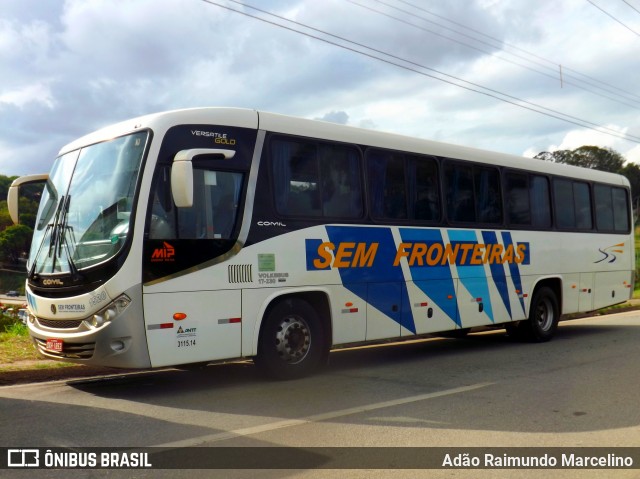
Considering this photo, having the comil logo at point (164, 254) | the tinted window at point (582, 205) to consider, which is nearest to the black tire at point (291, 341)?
the comil logo at point (164, 254)

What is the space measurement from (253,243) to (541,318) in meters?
7.31

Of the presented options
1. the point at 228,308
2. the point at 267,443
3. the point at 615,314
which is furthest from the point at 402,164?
the point at 615,314

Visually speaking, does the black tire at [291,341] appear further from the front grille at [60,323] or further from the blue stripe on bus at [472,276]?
the blue stripe on bus at [472,276]

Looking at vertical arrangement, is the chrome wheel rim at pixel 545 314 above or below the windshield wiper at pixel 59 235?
below

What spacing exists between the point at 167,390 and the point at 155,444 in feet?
8.54

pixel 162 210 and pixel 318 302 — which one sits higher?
pixel 162 210

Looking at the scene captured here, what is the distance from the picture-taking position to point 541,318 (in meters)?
13.7

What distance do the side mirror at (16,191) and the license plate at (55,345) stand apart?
237 centimetres

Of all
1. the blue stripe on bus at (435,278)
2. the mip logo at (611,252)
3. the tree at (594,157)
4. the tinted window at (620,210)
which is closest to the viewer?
the blue stripe on bus at (435,278)

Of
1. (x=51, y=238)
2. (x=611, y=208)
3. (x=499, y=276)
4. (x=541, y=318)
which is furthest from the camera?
(x=611, y=208)

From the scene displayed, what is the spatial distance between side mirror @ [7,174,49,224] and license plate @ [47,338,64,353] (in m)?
2.37

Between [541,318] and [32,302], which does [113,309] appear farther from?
[541,318]

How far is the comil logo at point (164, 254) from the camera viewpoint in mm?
7844

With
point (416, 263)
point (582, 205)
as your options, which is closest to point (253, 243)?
point (416, 263)
